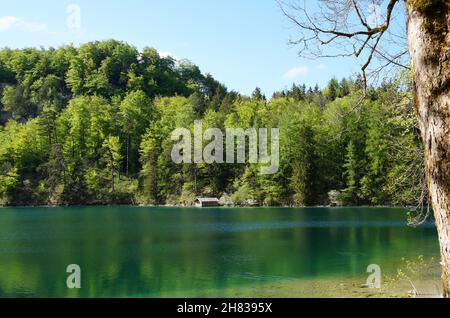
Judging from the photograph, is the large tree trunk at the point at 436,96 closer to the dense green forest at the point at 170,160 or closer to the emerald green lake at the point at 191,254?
the emerald green lake at the point at 191,254

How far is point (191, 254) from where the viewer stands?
77.5 feet

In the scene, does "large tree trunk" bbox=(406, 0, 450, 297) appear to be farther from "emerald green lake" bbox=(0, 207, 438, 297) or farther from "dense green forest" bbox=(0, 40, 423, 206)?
"dense green forest" bbox=(0, 40, 423, 206)

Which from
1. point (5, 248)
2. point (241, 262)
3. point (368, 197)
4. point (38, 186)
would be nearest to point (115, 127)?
point (38, 186)

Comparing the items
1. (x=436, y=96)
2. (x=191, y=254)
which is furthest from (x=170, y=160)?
(x=436, y=96)

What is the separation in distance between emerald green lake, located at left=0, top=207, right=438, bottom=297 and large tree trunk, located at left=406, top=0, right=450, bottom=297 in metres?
14.0

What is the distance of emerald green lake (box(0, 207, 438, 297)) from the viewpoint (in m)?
17.4

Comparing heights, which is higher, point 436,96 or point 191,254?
point 436,96

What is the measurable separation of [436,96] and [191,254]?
2167 cm

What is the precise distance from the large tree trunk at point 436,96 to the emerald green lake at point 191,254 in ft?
45.9

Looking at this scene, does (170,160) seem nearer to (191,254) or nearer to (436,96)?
(191,254)

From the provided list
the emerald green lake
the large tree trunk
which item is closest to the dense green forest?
the emerald green lake

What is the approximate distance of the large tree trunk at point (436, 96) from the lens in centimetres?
285

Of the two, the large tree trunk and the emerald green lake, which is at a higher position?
the large tree trunk

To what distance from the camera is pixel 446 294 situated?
2.96 meters
